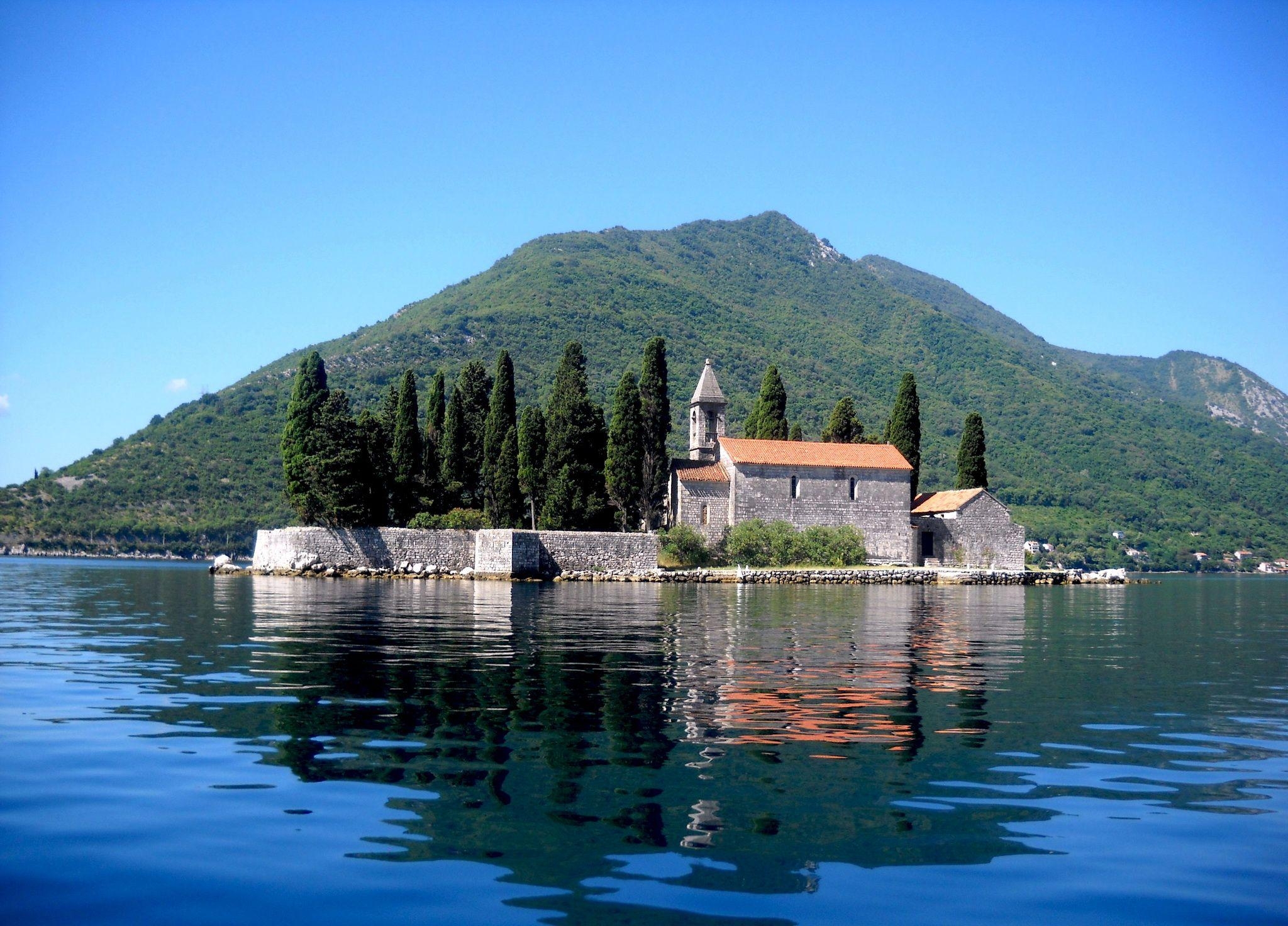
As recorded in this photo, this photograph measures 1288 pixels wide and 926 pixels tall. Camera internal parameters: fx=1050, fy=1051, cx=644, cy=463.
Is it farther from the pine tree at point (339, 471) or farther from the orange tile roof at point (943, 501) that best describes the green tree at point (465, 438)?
the orange tile roof at point (943, 501)

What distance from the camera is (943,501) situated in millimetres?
54312

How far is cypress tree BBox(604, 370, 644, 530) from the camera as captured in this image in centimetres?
4750

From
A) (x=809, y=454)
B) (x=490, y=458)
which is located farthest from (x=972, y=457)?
(x=490, y=458)

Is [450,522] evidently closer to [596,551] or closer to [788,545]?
[596,551]

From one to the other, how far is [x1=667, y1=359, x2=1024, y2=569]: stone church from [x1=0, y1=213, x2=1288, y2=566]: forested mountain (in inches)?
1477

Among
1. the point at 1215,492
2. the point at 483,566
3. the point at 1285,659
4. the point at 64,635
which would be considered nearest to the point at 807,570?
the point at 483,566

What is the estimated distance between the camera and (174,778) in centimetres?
725

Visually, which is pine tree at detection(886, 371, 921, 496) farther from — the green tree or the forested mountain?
the forested mountain

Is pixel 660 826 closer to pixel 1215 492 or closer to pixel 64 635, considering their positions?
pixel 64 635

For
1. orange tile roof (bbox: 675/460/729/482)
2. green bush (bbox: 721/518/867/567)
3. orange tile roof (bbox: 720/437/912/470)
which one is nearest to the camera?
green bush (bbox: 721/518/867/567)

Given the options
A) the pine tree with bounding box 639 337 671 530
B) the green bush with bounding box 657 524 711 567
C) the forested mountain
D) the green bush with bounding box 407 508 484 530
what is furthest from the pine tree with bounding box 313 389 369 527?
the forested mountain

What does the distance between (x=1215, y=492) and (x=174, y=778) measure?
119645 millimetres

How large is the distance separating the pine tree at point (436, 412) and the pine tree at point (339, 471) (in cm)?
690

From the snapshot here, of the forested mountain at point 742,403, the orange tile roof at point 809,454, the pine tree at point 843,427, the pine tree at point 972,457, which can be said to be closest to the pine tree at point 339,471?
the orange tile roof at point 809,454
